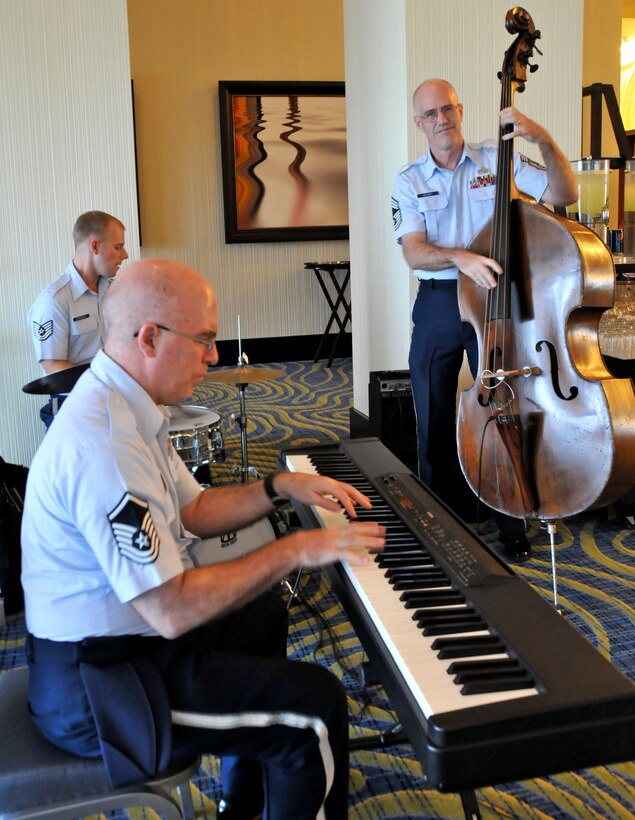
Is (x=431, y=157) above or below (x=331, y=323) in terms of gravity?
above

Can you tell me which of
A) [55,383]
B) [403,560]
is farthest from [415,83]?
[403,560]

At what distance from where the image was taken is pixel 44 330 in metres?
3.34

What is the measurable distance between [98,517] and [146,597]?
0.44 feet

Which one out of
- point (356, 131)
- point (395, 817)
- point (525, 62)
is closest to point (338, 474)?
point (395, 817)

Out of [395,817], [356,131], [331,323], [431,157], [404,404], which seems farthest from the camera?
[331,323]

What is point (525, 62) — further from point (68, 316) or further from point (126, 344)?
point (68, 316)

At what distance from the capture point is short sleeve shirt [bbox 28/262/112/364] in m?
3.34

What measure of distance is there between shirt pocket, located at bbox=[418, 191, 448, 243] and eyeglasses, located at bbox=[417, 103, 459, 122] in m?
0.26

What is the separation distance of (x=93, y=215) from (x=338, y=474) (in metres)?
2.03

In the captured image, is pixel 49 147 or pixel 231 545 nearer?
pixel 231 545

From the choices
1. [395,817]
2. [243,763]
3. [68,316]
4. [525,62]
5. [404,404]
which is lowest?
[395,817]

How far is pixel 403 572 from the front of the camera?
1364mm

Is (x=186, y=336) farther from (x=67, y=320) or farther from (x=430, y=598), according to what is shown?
(x=67, y=320)

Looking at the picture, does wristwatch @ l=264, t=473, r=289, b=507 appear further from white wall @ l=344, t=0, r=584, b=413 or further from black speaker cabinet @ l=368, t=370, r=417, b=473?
white wall @ l=344, t=0, r=584, b=413
